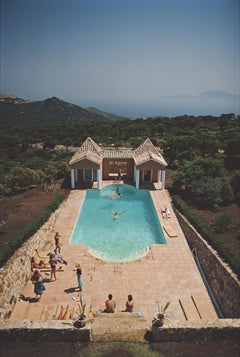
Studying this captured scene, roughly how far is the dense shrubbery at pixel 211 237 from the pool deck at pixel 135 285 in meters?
1.38

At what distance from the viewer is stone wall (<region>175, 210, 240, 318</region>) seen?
1030 cm

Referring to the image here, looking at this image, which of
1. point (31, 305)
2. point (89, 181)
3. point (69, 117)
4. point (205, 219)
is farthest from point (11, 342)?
point (69, 117)

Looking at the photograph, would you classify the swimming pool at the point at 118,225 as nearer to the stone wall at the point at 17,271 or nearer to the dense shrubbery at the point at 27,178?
the stone wall at the point at 17,271

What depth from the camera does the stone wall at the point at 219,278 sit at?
10.3m

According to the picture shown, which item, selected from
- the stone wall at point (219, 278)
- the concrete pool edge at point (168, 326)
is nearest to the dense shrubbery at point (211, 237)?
the stone wall at point (219, 278)

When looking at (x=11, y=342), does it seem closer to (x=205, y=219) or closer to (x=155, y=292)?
(x=155, y=292)

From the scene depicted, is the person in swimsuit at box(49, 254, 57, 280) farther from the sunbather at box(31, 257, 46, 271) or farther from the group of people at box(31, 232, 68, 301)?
the sunbather at box(31, 257, 46, 271)

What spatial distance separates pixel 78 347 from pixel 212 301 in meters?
6.40

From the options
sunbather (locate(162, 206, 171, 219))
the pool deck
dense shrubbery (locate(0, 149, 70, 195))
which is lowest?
the pool deck

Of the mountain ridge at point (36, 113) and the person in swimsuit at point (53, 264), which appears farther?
the mountain ridge at point (36, 113)

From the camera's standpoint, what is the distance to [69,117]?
105 m

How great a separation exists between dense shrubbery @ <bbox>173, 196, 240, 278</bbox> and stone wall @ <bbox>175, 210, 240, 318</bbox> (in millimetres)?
213

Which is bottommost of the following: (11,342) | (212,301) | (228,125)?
(212,301)

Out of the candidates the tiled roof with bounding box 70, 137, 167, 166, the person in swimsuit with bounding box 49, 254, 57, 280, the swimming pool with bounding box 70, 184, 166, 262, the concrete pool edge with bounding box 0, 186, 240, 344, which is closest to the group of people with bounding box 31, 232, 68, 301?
the person in swimsuit with bounding box 49, 254, 57, 280
